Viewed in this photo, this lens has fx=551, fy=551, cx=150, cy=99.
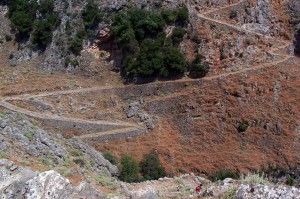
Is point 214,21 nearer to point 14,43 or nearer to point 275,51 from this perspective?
point 275,51

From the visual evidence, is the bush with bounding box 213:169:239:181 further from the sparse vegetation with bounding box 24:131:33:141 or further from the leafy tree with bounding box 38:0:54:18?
the leafy tree with bounding box 38:0:54:18

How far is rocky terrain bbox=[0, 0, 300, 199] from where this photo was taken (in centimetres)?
3700

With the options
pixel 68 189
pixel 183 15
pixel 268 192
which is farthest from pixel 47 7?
pixel 268 192

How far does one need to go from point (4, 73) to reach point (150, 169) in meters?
16.9

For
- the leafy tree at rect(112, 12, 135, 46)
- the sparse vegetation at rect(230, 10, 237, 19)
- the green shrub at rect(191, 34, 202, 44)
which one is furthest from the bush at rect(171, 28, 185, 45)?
the sparse vegetation at rect(230, 10, 237, 19)

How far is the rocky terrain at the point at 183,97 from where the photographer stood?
3700 centimetres

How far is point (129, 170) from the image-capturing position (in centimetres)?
3453

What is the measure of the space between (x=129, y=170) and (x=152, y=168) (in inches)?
70.6

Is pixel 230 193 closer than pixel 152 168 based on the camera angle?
Yes

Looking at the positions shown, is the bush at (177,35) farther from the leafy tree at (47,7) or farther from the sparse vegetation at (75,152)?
the sparse vegetation at (75,152)

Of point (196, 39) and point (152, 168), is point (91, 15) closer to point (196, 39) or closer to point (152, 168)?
point (196, 39)

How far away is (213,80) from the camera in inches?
1603

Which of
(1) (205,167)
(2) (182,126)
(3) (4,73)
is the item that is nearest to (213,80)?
(2) (182,126)

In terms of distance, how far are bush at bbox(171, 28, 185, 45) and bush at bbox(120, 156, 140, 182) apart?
11.6 metres
